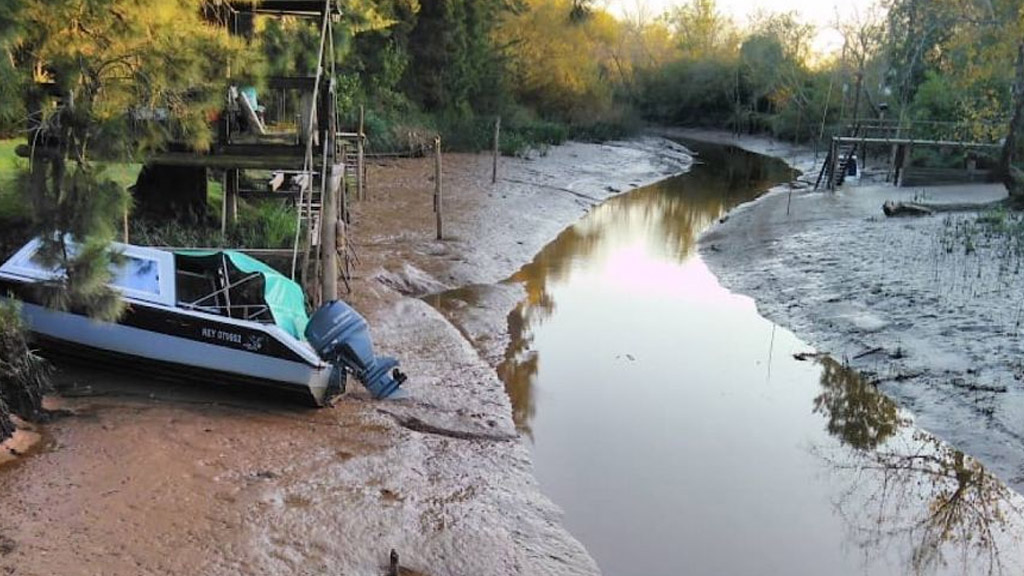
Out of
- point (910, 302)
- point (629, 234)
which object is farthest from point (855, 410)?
point (629, 234)

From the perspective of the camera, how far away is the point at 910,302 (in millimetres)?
13227

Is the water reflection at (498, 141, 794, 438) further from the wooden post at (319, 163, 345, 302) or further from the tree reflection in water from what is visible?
the tree reflection in water

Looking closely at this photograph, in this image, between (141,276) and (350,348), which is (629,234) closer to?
(350,348)

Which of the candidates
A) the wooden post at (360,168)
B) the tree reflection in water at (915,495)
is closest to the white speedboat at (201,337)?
the tree reflection in water at (915,495)

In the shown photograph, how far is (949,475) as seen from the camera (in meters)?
8.86

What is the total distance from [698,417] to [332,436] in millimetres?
4234

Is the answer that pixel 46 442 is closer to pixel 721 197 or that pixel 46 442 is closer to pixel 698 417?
pixel 698 417

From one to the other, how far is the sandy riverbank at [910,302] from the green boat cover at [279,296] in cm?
691

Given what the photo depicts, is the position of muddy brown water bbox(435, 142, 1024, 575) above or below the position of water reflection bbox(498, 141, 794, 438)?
below

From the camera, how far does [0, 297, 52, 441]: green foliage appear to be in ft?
23.8

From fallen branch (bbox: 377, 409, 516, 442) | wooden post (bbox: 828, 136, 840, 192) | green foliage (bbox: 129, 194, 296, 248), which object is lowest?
fallen branch (bbox: 377, 409, 516, 442)

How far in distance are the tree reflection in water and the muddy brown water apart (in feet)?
0.06

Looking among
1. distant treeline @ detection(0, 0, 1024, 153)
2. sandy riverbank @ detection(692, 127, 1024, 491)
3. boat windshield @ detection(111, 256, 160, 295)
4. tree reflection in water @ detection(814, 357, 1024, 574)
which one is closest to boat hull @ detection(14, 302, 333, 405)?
boat windshield @ detection(111, 256, 160, 295)

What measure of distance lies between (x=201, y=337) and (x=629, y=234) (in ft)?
51.8
